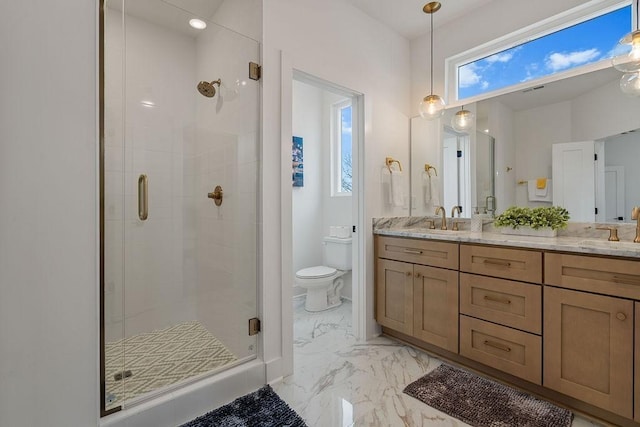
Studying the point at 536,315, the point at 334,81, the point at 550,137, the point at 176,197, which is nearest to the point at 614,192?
the point at 550,137

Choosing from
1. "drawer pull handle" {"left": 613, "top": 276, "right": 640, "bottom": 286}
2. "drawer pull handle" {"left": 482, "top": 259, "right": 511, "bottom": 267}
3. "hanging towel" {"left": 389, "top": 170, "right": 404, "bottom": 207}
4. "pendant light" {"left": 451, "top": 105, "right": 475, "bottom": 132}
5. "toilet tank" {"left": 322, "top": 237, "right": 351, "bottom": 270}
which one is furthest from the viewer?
"toilet tank" {"left": 322, "top": 237, "right": 351, "bottom": 270}

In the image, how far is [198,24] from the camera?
1928 millimetres

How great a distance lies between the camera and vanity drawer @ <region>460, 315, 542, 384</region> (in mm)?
1648

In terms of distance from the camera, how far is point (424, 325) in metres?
2.16

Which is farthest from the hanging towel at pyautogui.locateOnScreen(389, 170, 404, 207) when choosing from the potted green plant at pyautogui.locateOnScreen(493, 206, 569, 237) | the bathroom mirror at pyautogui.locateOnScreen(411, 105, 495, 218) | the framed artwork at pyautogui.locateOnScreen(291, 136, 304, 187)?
the framed artwork at pyautogui.locateOnScreen(291, 136, 304, 187)

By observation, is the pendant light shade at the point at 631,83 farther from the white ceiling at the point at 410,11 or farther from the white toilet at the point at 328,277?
the white toilet at the point at 328,277

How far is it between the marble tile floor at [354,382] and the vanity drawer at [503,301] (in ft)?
1.61

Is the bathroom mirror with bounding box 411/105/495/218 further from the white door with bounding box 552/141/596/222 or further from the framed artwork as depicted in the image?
the framed artwork

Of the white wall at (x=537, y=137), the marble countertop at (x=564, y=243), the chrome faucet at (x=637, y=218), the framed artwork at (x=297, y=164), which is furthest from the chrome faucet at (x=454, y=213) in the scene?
the framed artwork at (x=297, y=164)

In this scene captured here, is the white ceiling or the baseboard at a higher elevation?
the white ceiling

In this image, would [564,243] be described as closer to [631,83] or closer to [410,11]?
[631,83]

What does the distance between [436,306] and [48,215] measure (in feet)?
7.20

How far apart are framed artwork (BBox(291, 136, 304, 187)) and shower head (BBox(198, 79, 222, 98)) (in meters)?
1.45

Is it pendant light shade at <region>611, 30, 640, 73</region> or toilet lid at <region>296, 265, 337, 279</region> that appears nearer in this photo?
pendant light shade at <region>611, 30, 640, 73</region>
